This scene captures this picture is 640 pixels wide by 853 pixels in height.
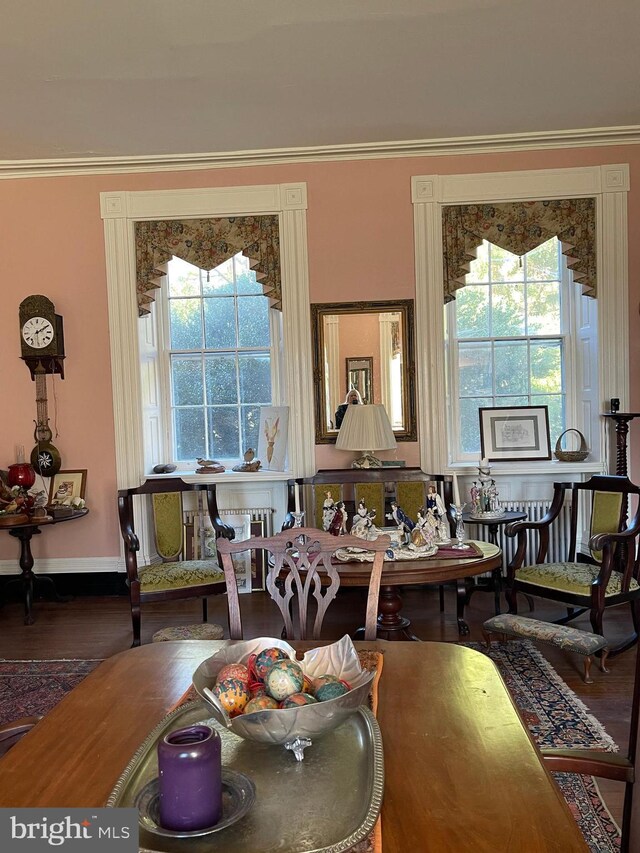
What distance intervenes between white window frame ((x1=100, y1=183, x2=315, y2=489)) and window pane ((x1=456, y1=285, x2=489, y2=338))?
4.05 ft

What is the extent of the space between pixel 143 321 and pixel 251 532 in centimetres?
189

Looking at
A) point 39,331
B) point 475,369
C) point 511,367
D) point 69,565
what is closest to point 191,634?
point 69,565

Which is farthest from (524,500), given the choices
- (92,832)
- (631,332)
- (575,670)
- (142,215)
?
(92,832)

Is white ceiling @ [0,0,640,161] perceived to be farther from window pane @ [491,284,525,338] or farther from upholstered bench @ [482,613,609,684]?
upholstered bench @ [482,613,609,684]

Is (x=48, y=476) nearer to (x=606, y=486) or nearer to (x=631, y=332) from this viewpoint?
(x=606, y=486)

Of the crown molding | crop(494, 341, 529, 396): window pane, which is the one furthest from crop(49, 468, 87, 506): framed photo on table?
crop(494, 341, 529, 396): window pane

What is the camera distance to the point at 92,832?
1086 mm

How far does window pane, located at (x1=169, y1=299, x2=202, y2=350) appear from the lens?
5.79 m

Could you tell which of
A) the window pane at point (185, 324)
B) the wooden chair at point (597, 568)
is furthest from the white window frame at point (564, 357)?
the window pane at point (185, 324)

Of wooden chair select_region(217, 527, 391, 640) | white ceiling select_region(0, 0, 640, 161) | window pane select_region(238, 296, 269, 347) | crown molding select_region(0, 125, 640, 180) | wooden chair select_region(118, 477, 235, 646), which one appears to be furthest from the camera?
window pane select_region(238, 296, 269, 347)

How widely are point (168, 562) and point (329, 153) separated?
3.24m

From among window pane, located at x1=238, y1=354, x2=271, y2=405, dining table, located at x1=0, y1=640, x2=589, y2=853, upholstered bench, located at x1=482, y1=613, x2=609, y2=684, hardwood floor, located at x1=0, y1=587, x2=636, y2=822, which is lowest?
hardwood floor, located at x1=0, y1=587, x2=636, y2=822

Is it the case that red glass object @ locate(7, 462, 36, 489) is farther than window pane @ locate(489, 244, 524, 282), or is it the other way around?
window pane @ locate(489, 244, 524, 282)

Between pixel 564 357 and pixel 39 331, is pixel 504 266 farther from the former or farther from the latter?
pixel 39 331
